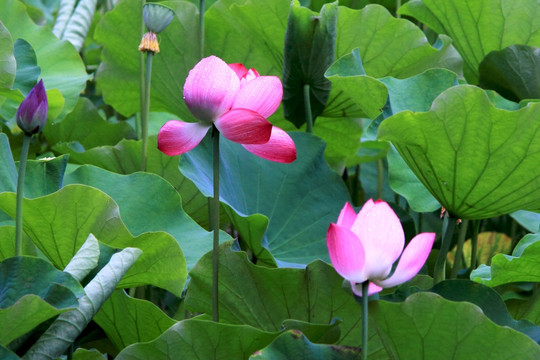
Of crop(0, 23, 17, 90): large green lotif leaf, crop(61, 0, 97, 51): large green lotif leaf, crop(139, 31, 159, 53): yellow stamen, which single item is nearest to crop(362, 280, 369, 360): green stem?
crop(139, 31, 159, 53): yellow stamen

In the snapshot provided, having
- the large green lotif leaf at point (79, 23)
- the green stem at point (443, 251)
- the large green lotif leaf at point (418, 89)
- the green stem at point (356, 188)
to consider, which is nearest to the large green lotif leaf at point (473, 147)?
the green stem at point (443, 251)

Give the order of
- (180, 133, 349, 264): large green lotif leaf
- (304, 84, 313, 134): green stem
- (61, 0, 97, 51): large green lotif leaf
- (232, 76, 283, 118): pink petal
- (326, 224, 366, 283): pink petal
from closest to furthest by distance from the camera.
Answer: (326, 224, 366, 283): pink petal → (232, 76, 283, 118): pink petal → (180, 133, 349, 264): large green lotif leaf → (304, 84, 313, 134): green stem → (61, 0, 97, 51): large green lotif leaf

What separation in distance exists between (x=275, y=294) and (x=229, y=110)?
246 mm

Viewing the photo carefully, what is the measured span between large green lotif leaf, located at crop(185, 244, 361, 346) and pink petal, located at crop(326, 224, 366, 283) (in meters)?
0.19

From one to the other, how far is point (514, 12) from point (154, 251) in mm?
831

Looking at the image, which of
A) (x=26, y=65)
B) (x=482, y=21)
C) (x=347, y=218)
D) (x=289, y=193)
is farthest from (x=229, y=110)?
(x=482, y=21)

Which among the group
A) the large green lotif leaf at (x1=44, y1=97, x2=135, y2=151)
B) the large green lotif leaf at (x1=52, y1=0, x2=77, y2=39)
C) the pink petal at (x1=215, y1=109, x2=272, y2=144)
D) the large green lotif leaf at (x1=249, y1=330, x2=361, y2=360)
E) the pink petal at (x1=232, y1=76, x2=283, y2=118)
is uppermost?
the pink petal at (x1=232, y1=76, x2=283, y2=118)

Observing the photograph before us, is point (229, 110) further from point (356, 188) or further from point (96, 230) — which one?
point (356, 188)

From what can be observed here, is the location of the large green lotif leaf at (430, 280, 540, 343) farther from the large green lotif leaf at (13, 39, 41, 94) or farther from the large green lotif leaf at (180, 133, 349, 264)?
the large green lotif leaf at (13, 39, 41, 94)

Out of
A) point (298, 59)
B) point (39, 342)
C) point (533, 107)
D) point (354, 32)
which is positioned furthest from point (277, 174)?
point (39, 342)

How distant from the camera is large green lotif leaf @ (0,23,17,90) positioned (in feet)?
3.59

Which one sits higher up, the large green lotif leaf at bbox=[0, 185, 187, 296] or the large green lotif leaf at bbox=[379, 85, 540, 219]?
the large green lotif leaf at bbox=[379, 85, 540, 219]

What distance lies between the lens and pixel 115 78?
1598 mm

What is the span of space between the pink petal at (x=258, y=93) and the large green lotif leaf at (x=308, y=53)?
0.42 meters
